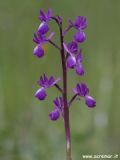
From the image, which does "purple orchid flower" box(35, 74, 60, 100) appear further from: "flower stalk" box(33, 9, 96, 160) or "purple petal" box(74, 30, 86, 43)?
"purple petal" box(74, 30, 86, 43)

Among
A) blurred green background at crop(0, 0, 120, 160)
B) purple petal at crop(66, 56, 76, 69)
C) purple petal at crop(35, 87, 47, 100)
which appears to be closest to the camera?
purple petal at crop(66, 56, 76, 69)

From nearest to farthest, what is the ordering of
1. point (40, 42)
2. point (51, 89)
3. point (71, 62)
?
1. point (71, 62)
2. point (40, 42)
3. point (51, 89)

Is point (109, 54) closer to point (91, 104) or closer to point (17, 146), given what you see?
point (17, 146)

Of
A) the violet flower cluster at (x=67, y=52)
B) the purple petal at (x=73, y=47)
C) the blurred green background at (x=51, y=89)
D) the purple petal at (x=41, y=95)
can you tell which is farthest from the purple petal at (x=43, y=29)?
the blurred green background at (x=51, y=89)

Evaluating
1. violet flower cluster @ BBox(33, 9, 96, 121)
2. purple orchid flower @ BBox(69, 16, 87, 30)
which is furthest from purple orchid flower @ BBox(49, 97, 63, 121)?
purple orchid flower @ BBox(69, 16, 87, 30)

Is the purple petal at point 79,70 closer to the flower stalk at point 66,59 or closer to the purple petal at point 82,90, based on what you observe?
the flower stalk at point 66,59

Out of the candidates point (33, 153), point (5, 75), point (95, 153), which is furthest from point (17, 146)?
point (5, 75)

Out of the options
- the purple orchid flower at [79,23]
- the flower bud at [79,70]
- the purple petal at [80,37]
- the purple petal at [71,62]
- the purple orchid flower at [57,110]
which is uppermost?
the purple orchid flower at [79,23]

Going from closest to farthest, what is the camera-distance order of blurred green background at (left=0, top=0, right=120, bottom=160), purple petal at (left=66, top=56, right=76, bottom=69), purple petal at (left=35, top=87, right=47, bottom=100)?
purple petal at (left=66, top=56, right=76, bottom=69) < purple petal at (left=35, top=87, right=47, bottom=100) < blurred green background at (left=0, top=0, right=120, bottom=160)

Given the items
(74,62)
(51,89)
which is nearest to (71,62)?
(74,62)

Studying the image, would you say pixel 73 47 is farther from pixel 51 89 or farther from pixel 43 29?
pixel 51 89
